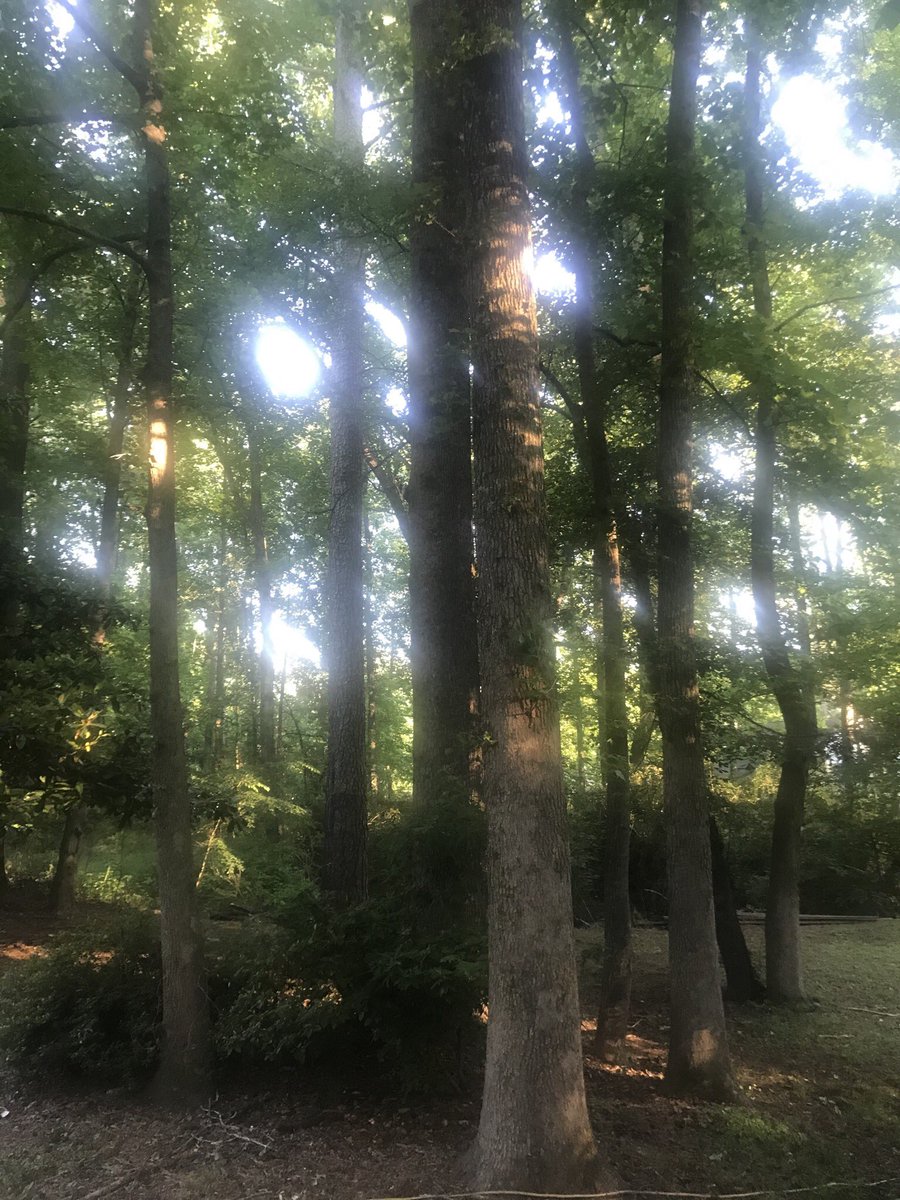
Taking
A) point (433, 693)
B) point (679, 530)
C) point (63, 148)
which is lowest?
point (433, 693)

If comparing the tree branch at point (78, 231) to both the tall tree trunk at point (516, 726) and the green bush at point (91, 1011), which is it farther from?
the green bush at point (91, 1011)

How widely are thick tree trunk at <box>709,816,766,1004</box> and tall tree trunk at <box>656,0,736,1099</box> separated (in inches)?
110

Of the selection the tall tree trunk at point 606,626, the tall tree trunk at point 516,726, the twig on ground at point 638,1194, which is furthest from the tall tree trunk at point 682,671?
the tall tree trunk at point 516,726

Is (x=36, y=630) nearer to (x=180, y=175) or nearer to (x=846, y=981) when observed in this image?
(x=180, y=175)

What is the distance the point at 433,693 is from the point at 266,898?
10.6 ft

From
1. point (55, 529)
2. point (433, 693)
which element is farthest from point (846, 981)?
point (55, 529)

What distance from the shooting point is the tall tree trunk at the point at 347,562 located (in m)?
8.52

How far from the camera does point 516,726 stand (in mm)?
4281

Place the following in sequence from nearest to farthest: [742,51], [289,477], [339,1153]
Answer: [339,1153], [742,51], [289,477]

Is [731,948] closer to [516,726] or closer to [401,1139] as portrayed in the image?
[401,1139]

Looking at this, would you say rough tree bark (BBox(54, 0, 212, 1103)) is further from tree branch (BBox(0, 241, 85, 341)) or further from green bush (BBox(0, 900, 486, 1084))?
tree branch (BBox(0, 241, 85, 341))

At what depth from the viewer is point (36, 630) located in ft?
23.4

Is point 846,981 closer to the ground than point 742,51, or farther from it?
closer to the ground

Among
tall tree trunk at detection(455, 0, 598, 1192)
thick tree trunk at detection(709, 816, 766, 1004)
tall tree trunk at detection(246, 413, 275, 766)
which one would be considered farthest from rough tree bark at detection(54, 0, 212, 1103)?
tall tree trunk at detection(246, 413, 275, 766)
